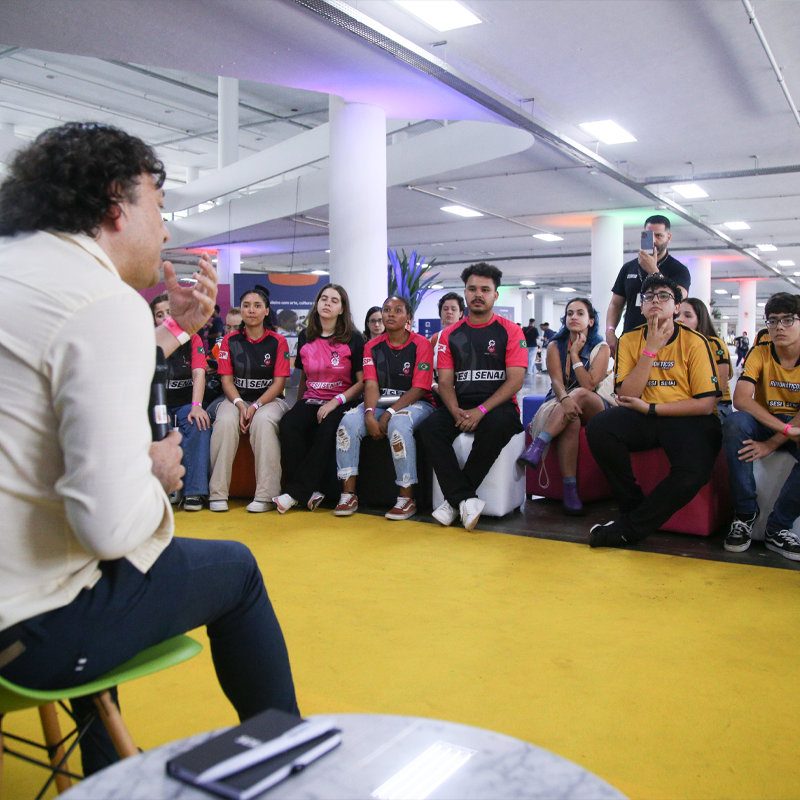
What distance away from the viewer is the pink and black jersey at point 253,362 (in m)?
4.45

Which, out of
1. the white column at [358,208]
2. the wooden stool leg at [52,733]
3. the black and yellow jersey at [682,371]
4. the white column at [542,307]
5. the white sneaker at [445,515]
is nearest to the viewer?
the wooden stool leg at [52,733]

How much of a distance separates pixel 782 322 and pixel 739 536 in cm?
101

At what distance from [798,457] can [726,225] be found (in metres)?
11.8

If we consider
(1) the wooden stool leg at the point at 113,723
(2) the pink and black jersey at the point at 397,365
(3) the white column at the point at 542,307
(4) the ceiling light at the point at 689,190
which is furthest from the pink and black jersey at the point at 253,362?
(3) the white column at the point at 542,307

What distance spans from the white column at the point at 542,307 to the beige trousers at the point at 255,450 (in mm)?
26084

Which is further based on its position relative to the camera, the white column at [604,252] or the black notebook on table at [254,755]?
the white column at [604,252]

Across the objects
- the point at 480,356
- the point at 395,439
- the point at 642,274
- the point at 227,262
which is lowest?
the point at 395,439

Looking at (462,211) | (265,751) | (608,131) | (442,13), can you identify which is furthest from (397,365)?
(462,211)

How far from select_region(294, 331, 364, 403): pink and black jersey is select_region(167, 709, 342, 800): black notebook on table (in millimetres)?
3496

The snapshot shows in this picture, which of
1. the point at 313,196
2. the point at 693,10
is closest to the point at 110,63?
the point at 313,196

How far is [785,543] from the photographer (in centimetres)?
310

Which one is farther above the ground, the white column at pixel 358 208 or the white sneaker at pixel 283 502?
the white column at pixel 358 208

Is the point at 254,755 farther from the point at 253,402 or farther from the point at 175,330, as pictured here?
the point at 253,402

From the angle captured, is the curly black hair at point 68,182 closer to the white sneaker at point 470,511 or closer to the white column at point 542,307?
the white sneaker at point 470,511
